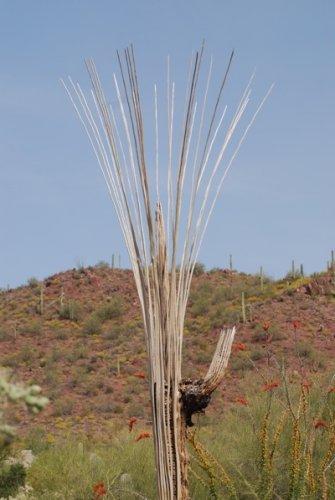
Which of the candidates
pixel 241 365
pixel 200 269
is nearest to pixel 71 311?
pixel 200 269

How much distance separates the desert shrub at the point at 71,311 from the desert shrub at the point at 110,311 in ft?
1.62

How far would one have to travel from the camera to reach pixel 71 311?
23250 mm

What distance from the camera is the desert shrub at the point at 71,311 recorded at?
23.2m

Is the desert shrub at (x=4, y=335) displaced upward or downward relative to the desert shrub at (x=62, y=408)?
upward

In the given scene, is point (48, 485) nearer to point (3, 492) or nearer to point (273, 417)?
point (273, 417)

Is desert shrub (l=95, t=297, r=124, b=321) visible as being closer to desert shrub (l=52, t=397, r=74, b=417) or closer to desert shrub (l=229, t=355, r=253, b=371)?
desert shrub (l=229, t=355, r=253, b=371)

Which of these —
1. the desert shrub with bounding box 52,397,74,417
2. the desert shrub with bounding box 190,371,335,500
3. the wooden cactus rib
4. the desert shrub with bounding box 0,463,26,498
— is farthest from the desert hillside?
the wooden cactus rib

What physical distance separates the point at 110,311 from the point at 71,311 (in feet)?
3.17

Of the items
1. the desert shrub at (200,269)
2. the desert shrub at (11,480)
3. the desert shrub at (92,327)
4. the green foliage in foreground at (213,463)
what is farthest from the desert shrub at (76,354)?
the desert shrub at (11,480)

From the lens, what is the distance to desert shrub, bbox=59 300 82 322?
23234mm

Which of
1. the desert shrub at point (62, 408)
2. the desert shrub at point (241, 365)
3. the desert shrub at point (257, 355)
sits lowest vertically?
the desert shrub at point (62, 408)

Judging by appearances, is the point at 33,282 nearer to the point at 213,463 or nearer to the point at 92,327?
the point at 92,327

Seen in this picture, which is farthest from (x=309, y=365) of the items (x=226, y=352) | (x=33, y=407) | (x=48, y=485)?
(x=33, y=407)

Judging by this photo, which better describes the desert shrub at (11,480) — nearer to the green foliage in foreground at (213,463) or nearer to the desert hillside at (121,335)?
the green foliage in foreground at (213,463)
